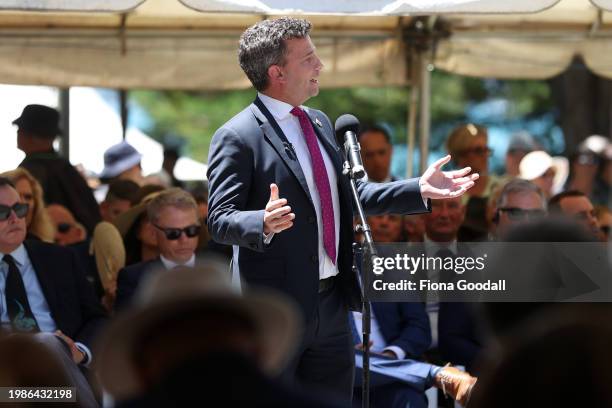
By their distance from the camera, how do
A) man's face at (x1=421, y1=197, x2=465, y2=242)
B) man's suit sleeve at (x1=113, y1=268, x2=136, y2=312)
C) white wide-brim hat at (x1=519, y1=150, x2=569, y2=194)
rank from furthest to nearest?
white wide-brim hat at (x1=519, y1=150, x2=569, y2=194)
man's face at (x1=421, y1=197, x2=465, y2=242)
man's suit sleeve at (x1=113, y1=268, x2=136, y2=312)

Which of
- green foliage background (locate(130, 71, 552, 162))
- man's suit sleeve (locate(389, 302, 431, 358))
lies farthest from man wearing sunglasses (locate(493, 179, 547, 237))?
green foliage background (locate(130, 71, 552, 162))

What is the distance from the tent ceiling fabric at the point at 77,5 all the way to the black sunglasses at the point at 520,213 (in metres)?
2.46

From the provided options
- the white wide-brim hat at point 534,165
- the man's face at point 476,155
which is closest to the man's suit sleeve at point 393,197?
the man's face at point 476,155

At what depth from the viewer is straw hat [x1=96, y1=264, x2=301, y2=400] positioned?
2.10m

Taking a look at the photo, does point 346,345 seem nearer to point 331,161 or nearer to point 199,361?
point 331,161

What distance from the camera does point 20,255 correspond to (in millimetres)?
5746

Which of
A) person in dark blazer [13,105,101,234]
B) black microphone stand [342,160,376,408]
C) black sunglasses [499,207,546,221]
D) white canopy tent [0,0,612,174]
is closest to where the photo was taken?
black microphone stand [342,160,376,408]

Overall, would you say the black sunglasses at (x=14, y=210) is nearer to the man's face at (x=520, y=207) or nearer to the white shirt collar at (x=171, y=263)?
the white shirt collar at (x=171, y=263)

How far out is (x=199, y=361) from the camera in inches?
81.2

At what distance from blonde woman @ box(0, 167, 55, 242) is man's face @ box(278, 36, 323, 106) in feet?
8.53

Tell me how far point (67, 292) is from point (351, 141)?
6.47ft

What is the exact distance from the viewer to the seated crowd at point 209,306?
2.08 metres

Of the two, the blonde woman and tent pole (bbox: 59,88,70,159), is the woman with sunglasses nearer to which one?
the blonde woman

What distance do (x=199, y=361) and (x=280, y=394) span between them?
0.54 feet
